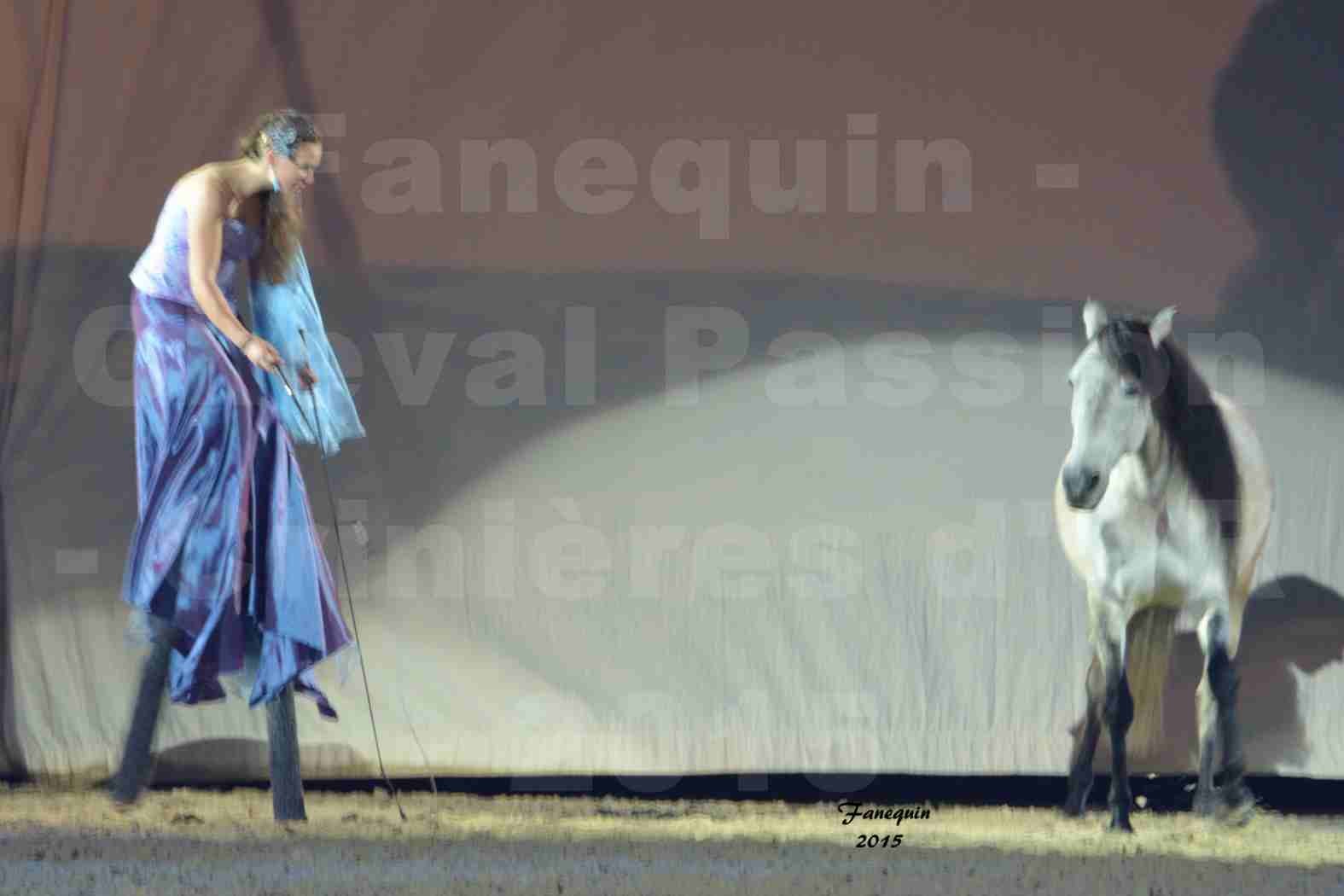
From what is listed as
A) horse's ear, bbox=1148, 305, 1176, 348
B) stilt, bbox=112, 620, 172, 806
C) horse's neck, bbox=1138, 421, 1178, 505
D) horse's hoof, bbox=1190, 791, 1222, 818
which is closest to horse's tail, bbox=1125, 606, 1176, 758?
horse's hoof, bbox=1190, 791, 1222, 818

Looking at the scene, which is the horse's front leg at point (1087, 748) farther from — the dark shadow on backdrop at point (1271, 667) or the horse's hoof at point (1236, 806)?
the horse's hoof at point (1236, 806)

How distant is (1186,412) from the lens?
342cm

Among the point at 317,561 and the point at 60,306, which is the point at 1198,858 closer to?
the point at 317,561

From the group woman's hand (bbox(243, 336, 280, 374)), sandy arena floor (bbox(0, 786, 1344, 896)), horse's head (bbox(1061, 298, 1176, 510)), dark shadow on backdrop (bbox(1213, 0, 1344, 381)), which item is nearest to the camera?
sandy arena floor (bbox(0, 786, 1344, 896))

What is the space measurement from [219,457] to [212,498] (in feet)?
0.28

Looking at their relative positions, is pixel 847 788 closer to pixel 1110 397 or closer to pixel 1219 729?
pixel 1219 729

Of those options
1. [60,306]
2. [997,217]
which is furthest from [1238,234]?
[60,306]

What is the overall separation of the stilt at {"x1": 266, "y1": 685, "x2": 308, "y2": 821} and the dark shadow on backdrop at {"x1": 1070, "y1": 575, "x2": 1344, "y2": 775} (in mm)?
1868

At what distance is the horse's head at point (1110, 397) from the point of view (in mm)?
3346

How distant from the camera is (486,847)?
10.6 feet

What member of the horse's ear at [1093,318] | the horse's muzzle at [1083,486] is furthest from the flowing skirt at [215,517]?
the horse's ear at [1093,318]

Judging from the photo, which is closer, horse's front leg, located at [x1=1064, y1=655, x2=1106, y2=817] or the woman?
the woman

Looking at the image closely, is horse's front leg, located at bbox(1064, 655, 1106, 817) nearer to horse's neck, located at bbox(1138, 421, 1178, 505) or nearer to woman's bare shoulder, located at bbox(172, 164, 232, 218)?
horse's neck, located at bbox(1138, 421, 1178, 505)

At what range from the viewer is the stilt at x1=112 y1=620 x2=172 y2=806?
11.1 ft
